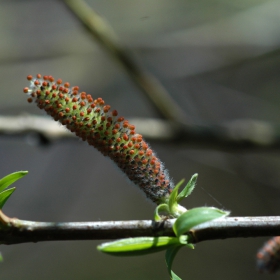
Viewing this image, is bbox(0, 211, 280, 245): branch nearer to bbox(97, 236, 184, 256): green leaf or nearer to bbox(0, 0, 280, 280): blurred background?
bbox(97, 236, 184, 256): green leaf

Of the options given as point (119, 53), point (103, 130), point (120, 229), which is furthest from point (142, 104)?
point (120, 229)

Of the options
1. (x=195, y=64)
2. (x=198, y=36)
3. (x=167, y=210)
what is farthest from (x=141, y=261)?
(x=167, y=210)

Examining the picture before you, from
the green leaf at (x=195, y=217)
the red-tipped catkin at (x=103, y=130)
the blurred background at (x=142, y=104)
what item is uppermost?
the red-tipped catkin at (x=103, y=130)

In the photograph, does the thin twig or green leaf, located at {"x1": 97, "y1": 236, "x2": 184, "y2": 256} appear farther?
the thin twig

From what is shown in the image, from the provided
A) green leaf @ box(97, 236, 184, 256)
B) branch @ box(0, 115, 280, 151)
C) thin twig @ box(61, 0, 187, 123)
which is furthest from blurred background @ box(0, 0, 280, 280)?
green leaf @ box(97, 236, 184, 256)

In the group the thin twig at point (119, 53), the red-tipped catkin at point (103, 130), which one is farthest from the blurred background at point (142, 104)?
the red-tipped catkin at point (103, 130)

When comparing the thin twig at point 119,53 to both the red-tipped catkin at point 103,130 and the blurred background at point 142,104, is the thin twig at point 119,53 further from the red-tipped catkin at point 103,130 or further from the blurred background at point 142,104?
the red-tipped catkin at point 103,130
